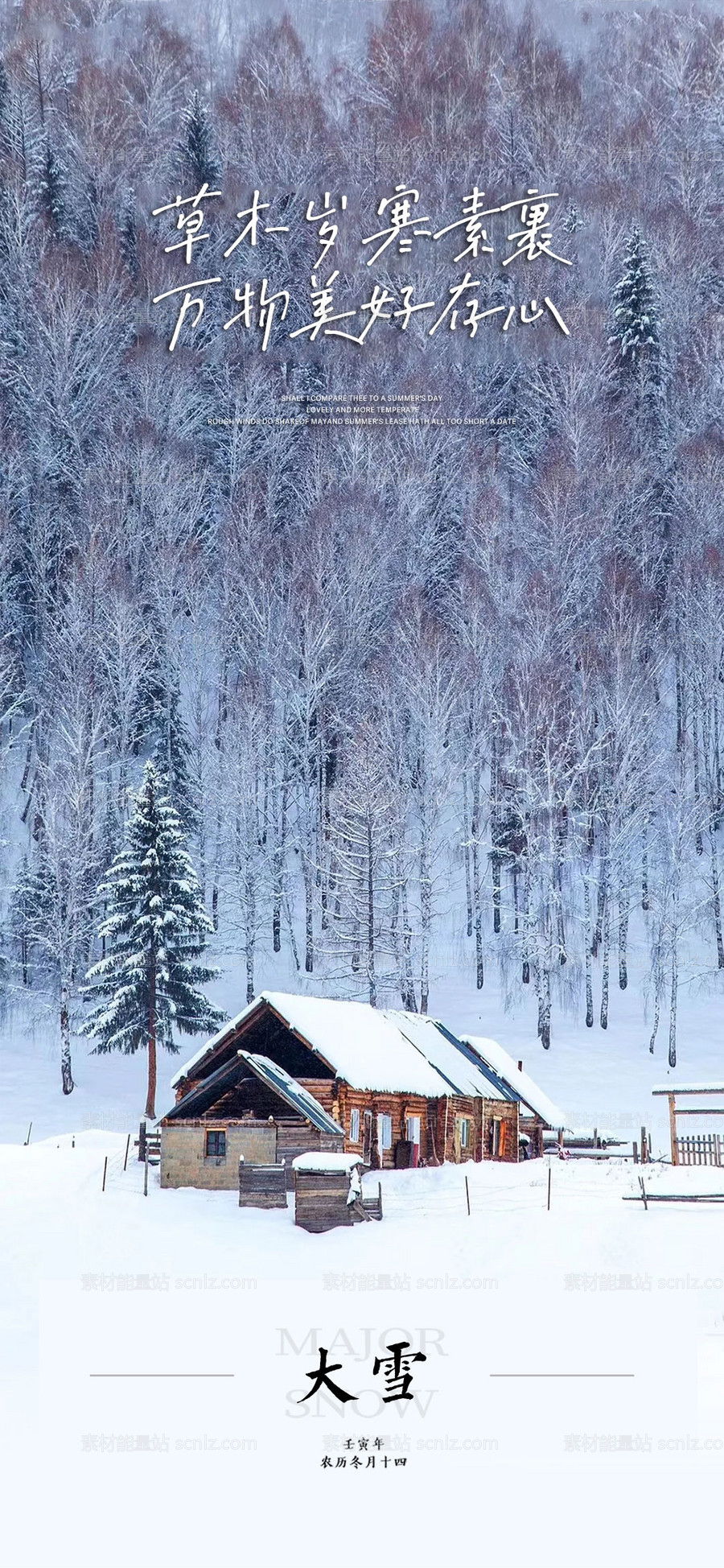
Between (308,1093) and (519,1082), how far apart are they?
10.8m

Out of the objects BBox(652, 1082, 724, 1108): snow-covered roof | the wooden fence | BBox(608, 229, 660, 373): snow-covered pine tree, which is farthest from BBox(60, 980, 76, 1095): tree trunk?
BBox(608, 229, 660, 373): snow-covered pine tree

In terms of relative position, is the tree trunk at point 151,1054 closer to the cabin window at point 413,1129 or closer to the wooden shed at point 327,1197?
the cabin window at point 413,1129

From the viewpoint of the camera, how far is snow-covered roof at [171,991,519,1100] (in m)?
33.9

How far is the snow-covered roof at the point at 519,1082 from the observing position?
42031 mm

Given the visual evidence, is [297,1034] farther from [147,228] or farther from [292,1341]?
[147,228]

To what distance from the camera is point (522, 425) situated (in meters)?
73.2

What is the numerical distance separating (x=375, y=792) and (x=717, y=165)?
56.7 metres

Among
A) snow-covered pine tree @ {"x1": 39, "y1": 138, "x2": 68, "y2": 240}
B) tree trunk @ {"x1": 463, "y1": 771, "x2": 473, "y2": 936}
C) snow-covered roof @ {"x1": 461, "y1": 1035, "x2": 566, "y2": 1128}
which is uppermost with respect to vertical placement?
snow-covered pine tree @ {"x1": 39, "y1": 138, "x2": 68, "y2": 240}

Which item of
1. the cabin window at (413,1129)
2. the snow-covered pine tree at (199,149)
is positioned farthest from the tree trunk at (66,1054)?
the snow-covered pine tree at (199,149)

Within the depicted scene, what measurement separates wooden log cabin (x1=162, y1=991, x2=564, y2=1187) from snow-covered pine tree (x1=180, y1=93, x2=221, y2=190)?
60.0m

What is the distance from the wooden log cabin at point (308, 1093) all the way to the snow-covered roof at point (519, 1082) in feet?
11.1

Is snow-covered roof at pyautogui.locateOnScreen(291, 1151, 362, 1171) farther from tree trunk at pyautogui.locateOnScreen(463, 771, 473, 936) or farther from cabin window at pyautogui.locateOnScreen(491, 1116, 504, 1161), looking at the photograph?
tree trunk at pyautogui.locateOnScreen(463, 771, 473, 936)

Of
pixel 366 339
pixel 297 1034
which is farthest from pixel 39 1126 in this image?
pixel 366 339

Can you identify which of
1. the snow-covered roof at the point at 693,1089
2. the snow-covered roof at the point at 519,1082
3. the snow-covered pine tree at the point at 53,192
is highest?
the snow-covered pine tree at the point at 53,192
